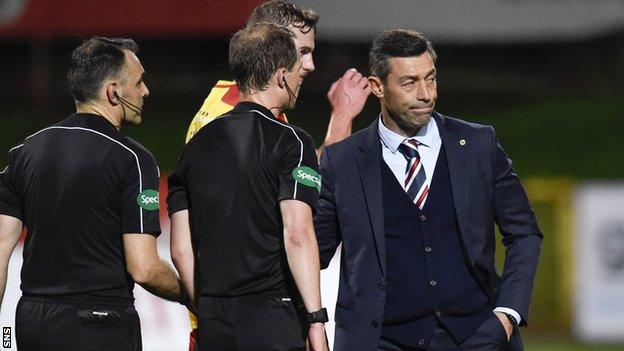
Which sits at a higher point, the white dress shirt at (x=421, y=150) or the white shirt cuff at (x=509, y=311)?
the white dress shirt at (x=421, y=150)

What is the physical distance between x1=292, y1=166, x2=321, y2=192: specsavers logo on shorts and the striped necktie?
0.40 metres

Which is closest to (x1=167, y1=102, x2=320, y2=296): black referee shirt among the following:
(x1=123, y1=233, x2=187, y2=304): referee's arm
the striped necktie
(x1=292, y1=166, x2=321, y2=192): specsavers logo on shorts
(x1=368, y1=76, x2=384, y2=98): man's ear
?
(x1=292, y1=166, x2=321, y2=192): specsavers logo on shorts

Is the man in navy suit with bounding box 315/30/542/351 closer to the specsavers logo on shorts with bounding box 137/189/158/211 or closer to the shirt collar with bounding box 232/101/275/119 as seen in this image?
the shirt collar with bounding box 232/101/275/119

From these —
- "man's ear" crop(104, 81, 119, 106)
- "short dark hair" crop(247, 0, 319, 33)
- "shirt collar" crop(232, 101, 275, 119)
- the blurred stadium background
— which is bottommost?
the blurred stadium background

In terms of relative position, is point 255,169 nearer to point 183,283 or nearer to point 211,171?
point 211,171

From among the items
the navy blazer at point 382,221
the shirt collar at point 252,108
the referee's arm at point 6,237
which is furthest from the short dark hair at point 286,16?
the referee's arm at point 6,237

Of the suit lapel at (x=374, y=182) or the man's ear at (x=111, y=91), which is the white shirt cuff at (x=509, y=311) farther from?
the man's ear at (x=111, y=91)

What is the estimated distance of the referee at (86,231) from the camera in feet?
15.2

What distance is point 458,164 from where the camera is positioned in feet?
15.4

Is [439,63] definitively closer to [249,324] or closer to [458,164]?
[458,164]

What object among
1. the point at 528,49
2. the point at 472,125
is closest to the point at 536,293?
the point at 472,125

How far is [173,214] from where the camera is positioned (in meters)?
4.64

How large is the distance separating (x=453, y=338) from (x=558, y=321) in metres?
6.87

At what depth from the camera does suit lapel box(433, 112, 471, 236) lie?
464cm
